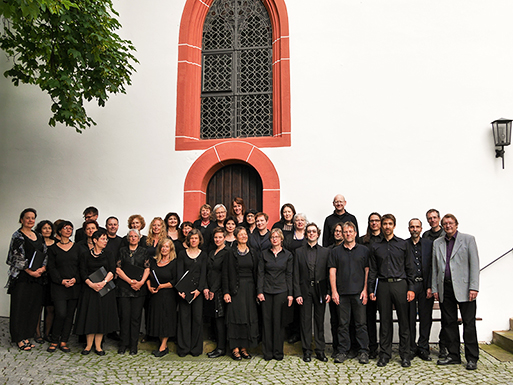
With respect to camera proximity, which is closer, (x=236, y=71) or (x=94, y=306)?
(x=94, y=306)

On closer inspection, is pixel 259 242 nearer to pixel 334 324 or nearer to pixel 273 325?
pixel 273 325

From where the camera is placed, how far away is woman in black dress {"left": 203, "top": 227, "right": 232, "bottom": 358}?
573 cm

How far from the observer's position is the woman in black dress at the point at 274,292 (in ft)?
18.3

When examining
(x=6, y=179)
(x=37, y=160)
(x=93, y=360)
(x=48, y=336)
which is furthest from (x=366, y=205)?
(x=6, y=179)

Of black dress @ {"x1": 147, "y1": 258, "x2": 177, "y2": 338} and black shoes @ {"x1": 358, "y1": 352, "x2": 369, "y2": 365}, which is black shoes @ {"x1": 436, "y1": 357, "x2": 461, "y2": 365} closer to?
black shoes @ {"x1": 358, "y1": 352, "x2": 369, "y2": 365}

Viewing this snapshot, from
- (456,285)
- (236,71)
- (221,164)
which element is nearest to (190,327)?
(221,164)

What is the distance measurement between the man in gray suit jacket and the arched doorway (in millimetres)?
3036

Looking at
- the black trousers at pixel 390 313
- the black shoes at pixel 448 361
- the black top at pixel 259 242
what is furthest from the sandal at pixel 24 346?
the black shoes at pixel 448 361

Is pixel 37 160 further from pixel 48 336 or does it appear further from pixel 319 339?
pixel 319 339

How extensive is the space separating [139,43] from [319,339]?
17.8ft

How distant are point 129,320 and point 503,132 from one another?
561 centimetres

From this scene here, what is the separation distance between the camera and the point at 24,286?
590 centimetres

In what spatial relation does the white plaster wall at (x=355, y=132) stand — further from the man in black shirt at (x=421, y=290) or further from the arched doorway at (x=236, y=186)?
the man in black shirt at (x=421, y=290)

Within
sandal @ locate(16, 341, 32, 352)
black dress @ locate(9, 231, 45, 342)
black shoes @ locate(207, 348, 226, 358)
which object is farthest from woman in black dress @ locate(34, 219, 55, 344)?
black shoes @ locate(207, 348, 226, 358)
